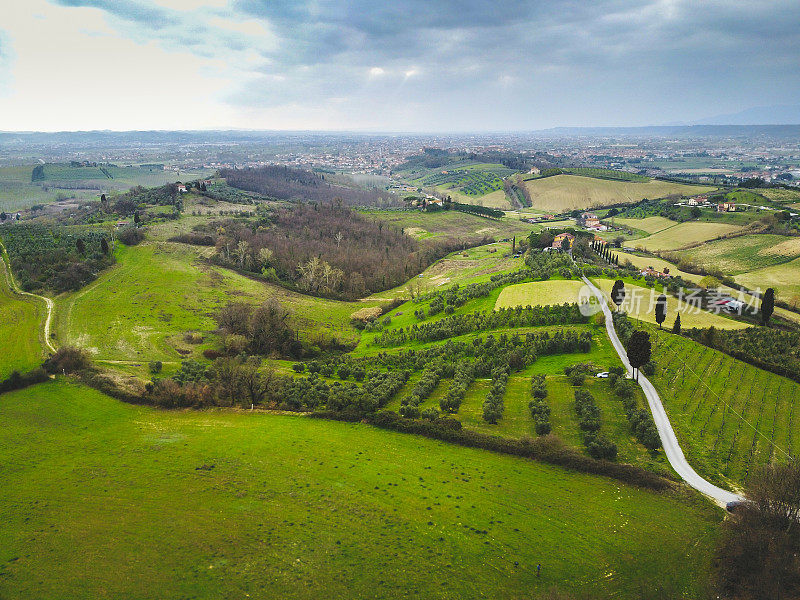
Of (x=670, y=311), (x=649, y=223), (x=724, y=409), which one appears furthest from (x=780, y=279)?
(x=649, y=223)

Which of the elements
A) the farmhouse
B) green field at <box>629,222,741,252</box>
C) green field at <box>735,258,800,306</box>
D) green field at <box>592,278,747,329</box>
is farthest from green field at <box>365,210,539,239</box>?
green field at <box>592,278,747,329</box>

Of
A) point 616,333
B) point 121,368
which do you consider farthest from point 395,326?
point 121,368

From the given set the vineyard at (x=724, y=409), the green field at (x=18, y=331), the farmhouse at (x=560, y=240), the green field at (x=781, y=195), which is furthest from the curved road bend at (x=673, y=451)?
the green field at (x=781, y=195)

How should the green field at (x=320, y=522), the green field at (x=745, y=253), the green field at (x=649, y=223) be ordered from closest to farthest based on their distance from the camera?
the green field at (x=320, y=522), the green field at (x=745, y=253), the green field at (x=649, y=223)

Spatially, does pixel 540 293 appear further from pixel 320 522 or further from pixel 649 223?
pixel 649 223

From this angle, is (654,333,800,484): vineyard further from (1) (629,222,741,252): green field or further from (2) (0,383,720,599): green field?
(1) (629,222,741,252): green field

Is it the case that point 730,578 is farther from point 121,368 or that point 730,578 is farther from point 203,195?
point 203,195

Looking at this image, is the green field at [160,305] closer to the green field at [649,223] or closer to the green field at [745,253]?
the green field at [745,253]
